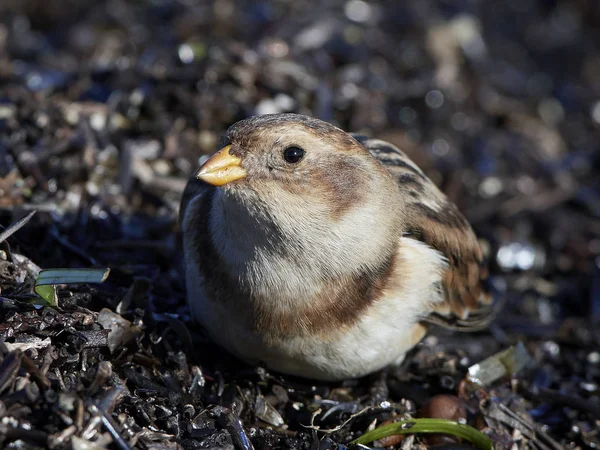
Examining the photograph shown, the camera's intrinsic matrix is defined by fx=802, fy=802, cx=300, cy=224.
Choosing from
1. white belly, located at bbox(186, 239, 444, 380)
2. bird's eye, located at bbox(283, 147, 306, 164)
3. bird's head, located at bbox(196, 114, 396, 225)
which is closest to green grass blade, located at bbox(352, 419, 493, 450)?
white belly, located at bbox(186, 239, 444, 380)

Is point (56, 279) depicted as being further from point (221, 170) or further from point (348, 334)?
point (348, 334)

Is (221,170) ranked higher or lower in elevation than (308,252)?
higher

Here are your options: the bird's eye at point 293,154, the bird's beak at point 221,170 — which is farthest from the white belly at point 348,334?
the bird's eye at point 293,154

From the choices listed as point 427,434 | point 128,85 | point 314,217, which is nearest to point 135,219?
point 128,85

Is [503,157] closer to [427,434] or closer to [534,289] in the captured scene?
[534,289]

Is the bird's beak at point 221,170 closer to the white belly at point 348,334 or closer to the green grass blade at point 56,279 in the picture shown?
the white belly at point 348,334

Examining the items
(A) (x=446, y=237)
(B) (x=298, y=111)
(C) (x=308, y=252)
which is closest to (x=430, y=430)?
(A) (x=446, y=237)

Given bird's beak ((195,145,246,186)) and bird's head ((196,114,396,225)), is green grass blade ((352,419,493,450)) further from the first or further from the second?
bird's beak ((195,145,246,186))
